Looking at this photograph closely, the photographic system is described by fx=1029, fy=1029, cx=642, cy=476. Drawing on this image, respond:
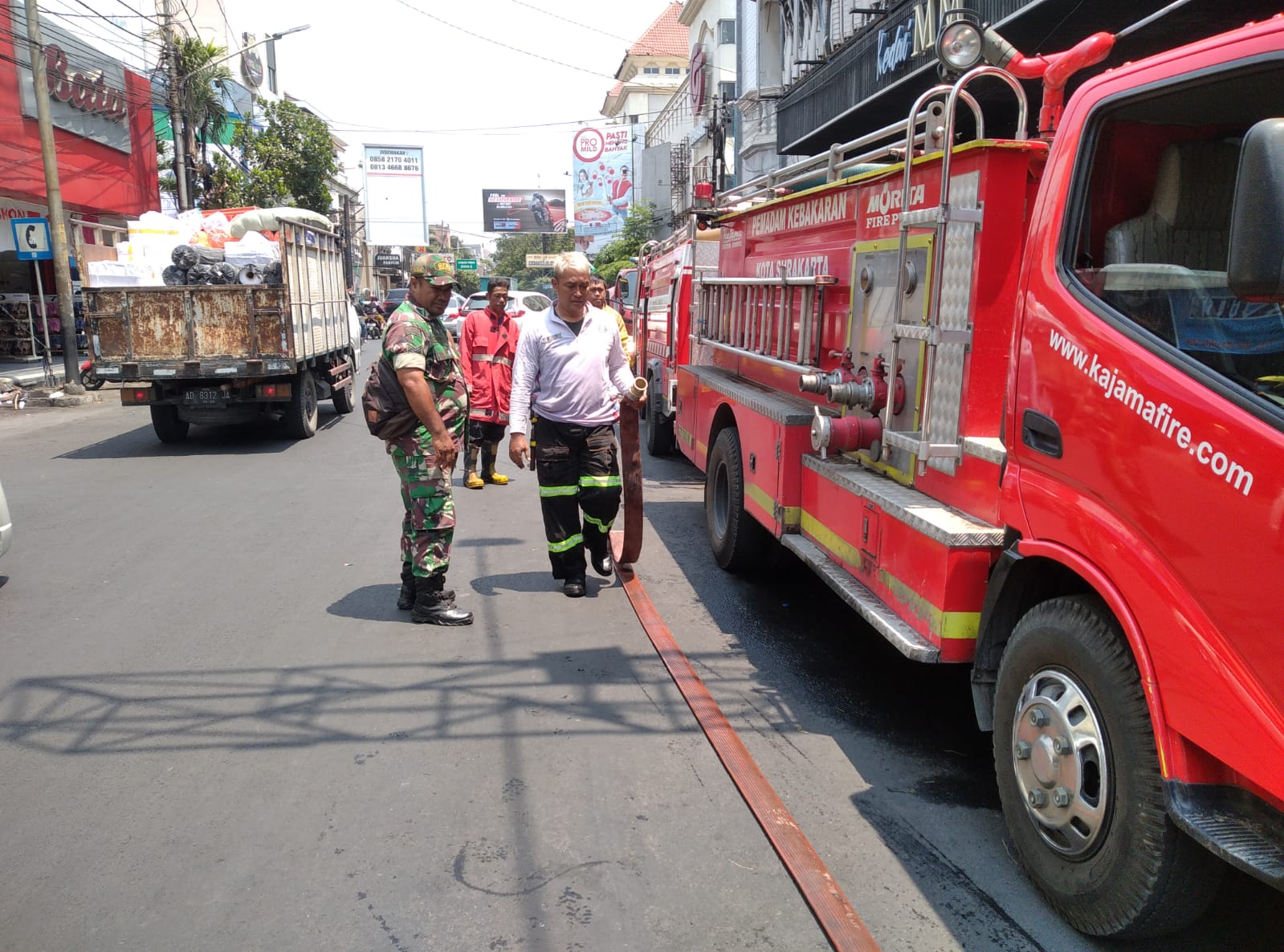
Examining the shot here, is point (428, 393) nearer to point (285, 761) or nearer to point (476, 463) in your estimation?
point (285, 761)

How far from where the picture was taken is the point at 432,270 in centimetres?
520

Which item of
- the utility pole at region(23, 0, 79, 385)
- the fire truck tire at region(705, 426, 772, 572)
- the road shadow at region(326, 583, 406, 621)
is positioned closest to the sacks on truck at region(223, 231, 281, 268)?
the utility pole at region(23, 0, 79, 385)

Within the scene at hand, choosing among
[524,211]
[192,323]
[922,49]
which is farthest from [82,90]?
[524,211]

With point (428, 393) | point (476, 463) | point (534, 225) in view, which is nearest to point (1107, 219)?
point (428, 393)

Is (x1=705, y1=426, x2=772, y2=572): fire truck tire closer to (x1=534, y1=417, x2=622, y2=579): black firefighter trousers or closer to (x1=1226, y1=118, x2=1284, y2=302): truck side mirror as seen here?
(x1=534, y1=417, x2=622, y2=579): black firefighter trousers

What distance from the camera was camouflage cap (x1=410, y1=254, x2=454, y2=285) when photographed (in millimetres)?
5191

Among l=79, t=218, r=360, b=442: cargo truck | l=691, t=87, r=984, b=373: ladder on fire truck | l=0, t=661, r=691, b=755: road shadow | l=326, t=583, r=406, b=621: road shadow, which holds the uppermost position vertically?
l=691, t=87, r=984, b=373: ladder on fire truck

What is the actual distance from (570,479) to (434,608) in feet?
3.56

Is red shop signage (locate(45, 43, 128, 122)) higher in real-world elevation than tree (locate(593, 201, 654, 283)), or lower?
higher

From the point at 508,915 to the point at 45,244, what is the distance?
15.7 meters

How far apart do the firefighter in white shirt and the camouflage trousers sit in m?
0.50

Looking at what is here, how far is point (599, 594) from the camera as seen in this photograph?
20.0 feet

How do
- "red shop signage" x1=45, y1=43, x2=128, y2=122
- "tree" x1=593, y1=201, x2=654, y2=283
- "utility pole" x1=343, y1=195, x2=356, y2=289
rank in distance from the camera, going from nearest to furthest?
"utility pole" x1=343, y1=195, x2=356, y2=289
"red shop signage" x1=45, y1=43, x2=128, y2=122
"tree" x1=593, y1=201, x2=654, y2=283

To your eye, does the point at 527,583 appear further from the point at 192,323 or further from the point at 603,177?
the point at 603,177
